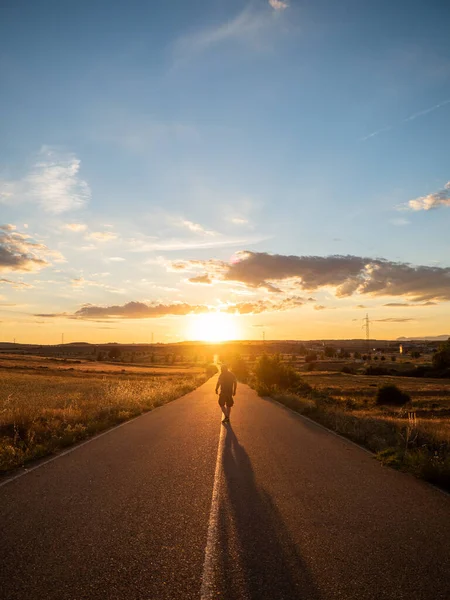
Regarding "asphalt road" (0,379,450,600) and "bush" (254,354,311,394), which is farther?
"bush" (254,354,311,394)

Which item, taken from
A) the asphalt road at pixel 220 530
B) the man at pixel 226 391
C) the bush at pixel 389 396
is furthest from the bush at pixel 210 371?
the asphalt road at pixel 220 530

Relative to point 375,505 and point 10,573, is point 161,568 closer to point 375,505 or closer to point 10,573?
point 10,573

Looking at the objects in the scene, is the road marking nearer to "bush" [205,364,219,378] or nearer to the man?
the man

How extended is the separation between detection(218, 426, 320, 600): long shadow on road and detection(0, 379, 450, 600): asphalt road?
18 millimetres

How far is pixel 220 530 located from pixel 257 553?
0.87 meters

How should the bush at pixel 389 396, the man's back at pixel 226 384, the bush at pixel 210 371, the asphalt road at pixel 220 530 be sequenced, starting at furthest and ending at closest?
the bush at pixel 210 371
the bush at pixel 389 396
the man's back at pixel 226 384
the asphalt road at pixel 220 530

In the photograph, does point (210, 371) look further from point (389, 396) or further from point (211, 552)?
point (211, 552)

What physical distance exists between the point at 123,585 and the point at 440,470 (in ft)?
22.9

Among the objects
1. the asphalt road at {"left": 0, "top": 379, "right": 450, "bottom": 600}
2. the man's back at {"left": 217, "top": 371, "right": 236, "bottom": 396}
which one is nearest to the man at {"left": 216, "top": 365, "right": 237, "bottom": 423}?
the man's back at {"left": 217, "top": 371, "right": 236, "bottom": 396}

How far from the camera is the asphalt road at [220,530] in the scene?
4.45m

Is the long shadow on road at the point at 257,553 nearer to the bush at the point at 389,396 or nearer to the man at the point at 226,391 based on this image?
the man at the point at 226,391

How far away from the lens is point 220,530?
591 cm

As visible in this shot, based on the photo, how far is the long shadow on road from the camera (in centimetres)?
432

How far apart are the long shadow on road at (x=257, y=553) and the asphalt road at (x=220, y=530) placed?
0.02m
